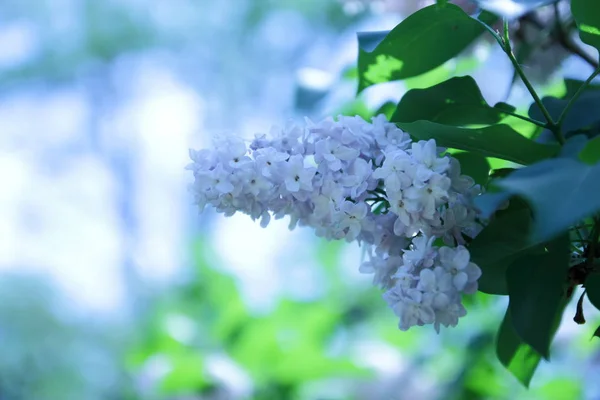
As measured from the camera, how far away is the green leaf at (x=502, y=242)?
10.0 inches

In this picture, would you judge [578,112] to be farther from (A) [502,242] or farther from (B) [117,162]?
(B) [117,162]

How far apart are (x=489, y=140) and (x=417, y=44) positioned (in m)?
0.08

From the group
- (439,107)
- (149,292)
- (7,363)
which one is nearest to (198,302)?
(439,107)

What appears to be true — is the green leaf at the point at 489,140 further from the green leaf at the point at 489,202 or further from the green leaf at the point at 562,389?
the green leaf at the point at 562,389

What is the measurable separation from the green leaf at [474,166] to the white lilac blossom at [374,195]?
3cm

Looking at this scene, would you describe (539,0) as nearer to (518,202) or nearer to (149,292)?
(518,202)

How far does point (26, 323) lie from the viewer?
278 cm

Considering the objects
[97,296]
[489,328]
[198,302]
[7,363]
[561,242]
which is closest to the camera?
[561,242]

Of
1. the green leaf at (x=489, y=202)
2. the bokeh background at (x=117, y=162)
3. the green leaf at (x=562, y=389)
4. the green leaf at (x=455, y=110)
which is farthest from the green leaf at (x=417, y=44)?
the bokeh background at (x=117, y=162)

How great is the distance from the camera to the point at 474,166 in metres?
0.30

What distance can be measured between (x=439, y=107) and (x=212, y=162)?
0.10 m

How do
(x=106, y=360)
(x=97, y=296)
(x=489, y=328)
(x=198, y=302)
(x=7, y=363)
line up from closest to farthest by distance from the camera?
(x=489, y=328) → (x=198, y=302) → (x=7, y=363) → (x=106, y=360) → (x=97, y=296)

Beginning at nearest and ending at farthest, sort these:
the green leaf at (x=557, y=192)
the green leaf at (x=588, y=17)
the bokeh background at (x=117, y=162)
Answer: the green leaf at (x=557, y=192), the green leaf at (x=588, y=17), the bokeh background at (x=117, y=162)

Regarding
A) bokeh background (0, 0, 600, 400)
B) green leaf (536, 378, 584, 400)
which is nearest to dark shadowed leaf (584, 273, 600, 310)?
green leaf (536, 378, 584, 400)
